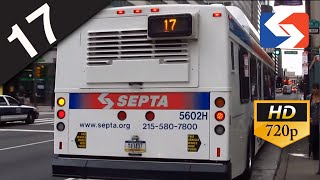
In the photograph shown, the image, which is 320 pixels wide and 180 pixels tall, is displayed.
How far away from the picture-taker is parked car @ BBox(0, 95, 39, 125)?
932 inches

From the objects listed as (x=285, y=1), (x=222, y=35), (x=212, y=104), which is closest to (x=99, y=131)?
(x=212, y=104)

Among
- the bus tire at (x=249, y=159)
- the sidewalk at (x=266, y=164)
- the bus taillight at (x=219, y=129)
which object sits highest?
the bus taillight at (x=219, y=129)

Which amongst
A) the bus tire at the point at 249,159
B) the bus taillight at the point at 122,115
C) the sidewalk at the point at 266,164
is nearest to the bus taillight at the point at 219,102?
the bus taillight at the point at 122,115

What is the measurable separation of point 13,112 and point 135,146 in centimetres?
1850

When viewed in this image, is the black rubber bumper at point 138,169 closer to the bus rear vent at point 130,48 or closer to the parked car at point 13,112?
the bus rear vent at point 130,48

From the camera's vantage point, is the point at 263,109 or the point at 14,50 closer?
the point at 263,109

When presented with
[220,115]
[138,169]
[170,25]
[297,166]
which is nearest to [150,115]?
[138,169]

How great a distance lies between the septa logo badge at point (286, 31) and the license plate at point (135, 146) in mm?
3817

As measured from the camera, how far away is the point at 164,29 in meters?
6.88

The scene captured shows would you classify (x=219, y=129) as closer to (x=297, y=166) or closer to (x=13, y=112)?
(x=297, y=166)

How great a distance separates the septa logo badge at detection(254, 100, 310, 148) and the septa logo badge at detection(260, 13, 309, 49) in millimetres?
1907

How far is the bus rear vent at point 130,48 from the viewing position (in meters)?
6.94

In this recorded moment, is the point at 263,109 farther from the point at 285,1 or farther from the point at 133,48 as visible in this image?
the point at 285,1

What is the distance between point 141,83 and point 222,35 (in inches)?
51.7
